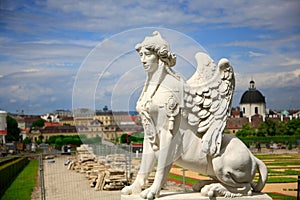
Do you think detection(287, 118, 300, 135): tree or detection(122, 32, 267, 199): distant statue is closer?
detection(122, 32, 267, 199): distant statue

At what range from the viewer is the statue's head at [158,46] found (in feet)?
17.0

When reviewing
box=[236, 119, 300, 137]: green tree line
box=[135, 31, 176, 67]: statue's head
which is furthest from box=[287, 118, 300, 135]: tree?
box=[135, 31, 176, 67]: statue's head

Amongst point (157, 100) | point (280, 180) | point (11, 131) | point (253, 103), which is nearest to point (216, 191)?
point (157, 100)

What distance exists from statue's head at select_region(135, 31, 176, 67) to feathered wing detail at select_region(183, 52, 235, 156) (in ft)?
1.36

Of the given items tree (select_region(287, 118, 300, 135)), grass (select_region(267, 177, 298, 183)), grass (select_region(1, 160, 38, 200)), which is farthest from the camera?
tree (select_region(287, 118, 300, 135))

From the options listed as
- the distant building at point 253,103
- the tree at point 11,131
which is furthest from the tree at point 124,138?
the distant building at point 253,103

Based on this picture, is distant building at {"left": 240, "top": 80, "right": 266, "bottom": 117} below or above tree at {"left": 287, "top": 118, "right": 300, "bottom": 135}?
above

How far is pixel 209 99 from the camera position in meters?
5.44

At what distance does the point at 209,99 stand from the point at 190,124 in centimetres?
42

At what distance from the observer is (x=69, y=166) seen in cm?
2352

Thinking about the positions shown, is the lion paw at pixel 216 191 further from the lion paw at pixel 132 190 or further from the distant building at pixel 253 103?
the distant building at pixel 253 103

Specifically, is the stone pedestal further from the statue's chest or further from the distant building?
the distant building

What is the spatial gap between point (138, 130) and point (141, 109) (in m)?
0.42

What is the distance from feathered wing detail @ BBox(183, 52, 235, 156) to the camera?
5355 mm
